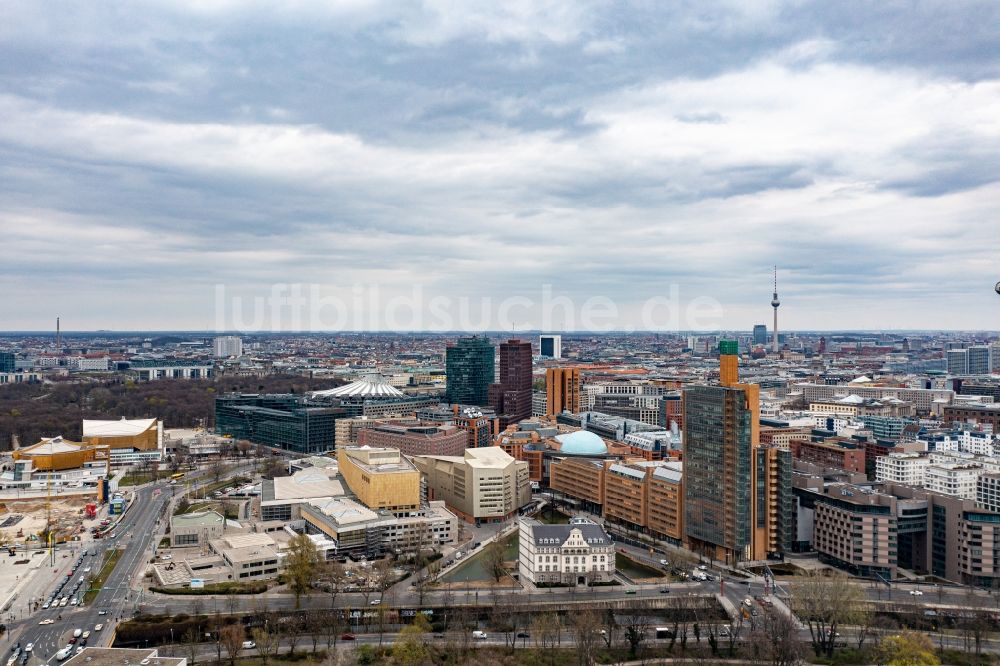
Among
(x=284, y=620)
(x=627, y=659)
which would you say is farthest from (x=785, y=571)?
(x=284, y=620)

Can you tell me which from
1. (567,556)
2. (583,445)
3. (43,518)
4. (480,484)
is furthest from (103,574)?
(583,445)

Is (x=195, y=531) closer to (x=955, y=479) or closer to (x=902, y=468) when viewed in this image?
(x=955, y=479)

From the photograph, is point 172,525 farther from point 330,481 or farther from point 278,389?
point 278,389

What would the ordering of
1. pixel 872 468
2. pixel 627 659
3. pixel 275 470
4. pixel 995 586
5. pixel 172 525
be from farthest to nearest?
pixel 275 470 → pixel 872 468 → pixel 172 525 → pixel 995 586 → pixel 627 659

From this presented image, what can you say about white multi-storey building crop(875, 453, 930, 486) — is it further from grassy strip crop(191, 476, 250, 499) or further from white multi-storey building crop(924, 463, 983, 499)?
grassy strip crop(191, 476, 250, 499)

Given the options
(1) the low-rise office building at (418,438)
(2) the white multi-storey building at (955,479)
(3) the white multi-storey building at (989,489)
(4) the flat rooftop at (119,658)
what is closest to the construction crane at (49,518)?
(4) the flat rooftop at (119,658)

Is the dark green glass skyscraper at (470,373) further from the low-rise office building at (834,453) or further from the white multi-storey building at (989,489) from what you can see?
the white multi-storey building at (989,489)
